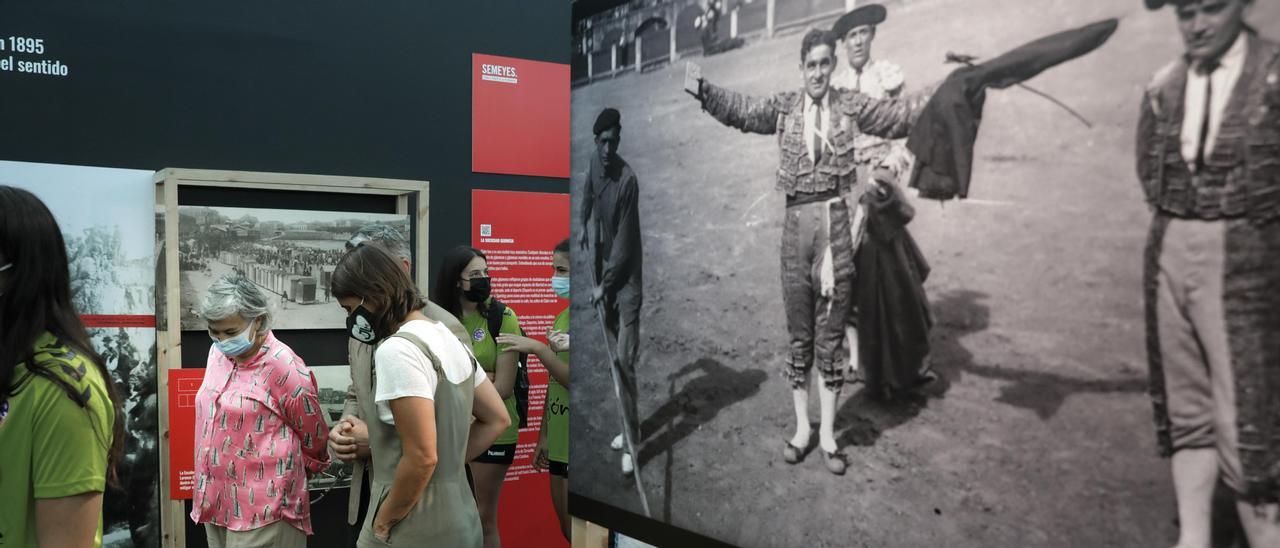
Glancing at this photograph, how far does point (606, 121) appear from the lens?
2.26 m

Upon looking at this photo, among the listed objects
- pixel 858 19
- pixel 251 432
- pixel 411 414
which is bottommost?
pixel 251 432

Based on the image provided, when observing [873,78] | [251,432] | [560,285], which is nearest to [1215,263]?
[873,78]

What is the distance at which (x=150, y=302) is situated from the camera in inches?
175

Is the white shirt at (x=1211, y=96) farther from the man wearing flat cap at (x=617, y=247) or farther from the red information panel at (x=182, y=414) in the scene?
the red information panel at (x=182, y=414)

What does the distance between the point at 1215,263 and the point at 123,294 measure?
443 centimetres

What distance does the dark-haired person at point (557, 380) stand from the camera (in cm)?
426

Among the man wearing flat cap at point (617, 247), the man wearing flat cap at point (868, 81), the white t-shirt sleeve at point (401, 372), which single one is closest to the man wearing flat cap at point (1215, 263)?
the man wearing flat cap at point (868, 81)

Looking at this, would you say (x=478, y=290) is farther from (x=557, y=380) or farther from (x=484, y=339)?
(x=557, y=380)

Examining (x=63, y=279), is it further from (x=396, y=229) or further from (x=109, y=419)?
(x=396, y=229)

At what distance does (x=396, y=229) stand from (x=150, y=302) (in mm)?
1160

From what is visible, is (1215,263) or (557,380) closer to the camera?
(1215,263)

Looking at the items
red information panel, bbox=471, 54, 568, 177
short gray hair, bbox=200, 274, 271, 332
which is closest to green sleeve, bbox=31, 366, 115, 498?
short gray hair, bbox=200, 274, 271, 332

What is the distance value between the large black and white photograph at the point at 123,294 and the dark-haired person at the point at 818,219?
3.64m

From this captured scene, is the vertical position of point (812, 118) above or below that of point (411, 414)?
above
